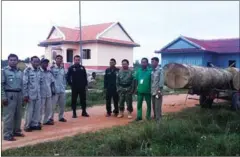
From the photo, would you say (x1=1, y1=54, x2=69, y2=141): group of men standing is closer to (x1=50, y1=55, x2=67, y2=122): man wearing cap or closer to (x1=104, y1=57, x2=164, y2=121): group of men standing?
(x1=50, y1=55, x2=67, y2=122): man wearing cap

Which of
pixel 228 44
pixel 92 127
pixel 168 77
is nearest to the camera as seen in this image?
pixel 92 127

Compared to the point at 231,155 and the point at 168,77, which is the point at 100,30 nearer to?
the point at 168,77

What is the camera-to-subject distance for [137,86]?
898 centimetres

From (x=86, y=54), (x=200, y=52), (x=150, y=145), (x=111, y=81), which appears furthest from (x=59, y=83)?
(x=86, y=54)

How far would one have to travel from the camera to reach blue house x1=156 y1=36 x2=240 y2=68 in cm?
2630

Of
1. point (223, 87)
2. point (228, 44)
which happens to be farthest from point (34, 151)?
point (228, 44)

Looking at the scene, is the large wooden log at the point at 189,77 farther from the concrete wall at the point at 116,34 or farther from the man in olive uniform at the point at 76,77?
the concrete wall at the point at 116,34

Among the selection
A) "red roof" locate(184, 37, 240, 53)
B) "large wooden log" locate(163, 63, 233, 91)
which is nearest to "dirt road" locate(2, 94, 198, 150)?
"large wooden log" locate(163, 63, 233, 91)

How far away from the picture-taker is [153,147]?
18.2 ft

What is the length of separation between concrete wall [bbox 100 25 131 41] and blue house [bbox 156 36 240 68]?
433 cm

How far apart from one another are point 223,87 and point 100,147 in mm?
6274

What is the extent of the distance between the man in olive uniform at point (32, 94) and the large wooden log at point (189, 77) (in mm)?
3485

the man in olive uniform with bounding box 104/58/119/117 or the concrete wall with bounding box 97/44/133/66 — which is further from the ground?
the concrete wall with bounding box 97/44/133/66

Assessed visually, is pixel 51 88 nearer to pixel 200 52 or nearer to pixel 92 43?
pixel 92 43
